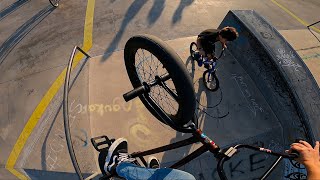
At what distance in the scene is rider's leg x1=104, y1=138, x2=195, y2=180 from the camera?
3.04 m

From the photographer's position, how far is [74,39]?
26.4 ft

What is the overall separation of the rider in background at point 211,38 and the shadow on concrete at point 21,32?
5.66 m

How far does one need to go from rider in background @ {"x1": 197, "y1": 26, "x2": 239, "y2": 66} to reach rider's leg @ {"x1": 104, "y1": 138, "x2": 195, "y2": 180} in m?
2.89

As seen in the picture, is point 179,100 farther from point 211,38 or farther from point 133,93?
point 211,38

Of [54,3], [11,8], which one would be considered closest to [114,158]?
[54,3]

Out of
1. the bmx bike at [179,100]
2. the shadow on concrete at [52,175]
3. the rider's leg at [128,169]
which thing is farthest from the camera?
the shadow on concrete at [52,175]

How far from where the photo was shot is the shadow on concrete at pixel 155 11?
8.79 metres

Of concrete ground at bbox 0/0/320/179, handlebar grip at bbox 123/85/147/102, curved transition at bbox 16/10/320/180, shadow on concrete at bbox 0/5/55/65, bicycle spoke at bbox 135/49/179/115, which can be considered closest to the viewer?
handlebar grip at bbox 123/85/147/102

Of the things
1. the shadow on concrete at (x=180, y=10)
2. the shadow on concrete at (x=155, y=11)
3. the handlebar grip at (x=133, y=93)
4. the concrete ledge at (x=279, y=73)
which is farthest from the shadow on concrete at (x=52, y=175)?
the shadow on concrete at (x=180, y=10)

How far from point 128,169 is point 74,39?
5.59 m

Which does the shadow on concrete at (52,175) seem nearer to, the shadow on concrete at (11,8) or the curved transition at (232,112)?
the curved transition at (232,112)

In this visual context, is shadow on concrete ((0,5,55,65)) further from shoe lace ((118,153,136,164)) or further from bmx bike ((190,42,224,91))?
shoe lace ((118,153,136,164))

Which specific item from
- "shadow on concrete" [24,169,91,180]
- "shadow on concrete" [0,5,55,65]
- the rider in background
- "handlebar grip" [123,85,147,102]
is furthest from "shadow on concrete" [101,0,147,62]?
"handlebar grip" [123,85,147,102]

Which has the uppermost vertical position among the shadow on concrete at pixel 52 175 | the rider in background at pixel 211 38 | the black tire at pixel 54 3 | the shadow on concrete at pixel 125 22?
the black tire at pixel 54 3
